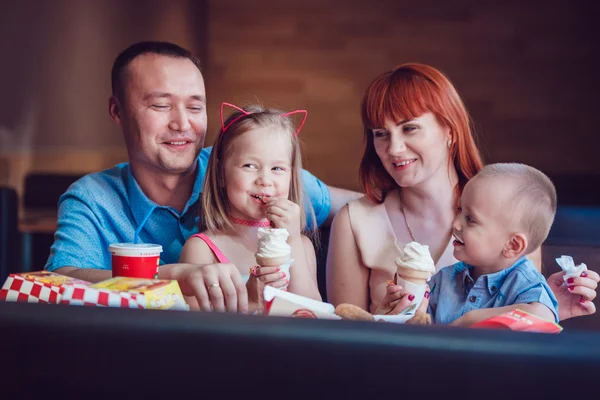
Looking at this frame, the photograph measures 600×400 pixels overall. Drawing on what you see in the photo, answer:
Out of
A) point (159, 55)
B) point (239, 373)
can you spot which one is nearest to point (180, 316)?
point (239, 373)

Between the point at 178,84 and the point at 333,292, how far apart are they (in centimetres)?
87

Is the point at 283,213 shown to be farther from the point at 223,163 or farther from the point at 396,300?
the point at 396,300

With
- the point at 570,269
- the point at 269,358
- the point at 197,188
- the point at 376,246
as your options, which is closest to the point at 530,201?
the point at 570,269

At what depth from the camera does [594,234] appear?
2.63m

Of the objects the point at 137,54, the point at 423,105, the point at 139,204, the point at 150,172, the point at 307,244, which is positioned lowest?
the point at 307,244

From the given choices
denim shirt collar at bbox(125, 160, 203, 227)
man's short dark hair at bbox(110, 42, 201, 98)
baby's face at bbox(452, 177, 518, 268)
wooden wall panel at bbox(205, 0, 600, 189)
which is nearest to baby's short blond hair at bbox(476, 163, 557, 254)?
baby's face at bbox(452, 177, 518, 268)

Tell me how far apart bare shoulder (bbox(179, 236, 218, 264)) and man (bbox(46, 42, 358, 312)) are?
26 cm

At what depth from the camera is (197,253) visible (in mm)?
2100

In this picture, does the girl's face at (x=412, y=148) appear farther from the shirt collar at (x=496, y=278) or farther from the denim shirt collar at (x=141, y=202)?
the denim shirt collar at (x=141, y=202)

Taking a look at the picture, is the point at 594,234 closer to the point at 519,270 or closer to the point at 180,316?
the point at 519,270

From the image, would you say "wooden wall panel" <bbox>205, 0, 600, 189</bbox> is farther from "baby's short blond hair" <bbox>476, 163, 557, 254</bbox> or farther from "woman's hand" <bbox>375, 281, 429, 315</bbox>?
"woman's hand" <bbox>375, 281, 429, 315</bbox>

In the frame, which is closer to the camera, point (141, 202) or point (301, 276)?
point (301, 276)

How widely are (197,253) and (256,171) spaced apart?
30 cm

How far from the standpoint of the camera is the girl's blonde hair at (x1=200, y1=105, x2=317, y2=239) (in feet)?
7.18
